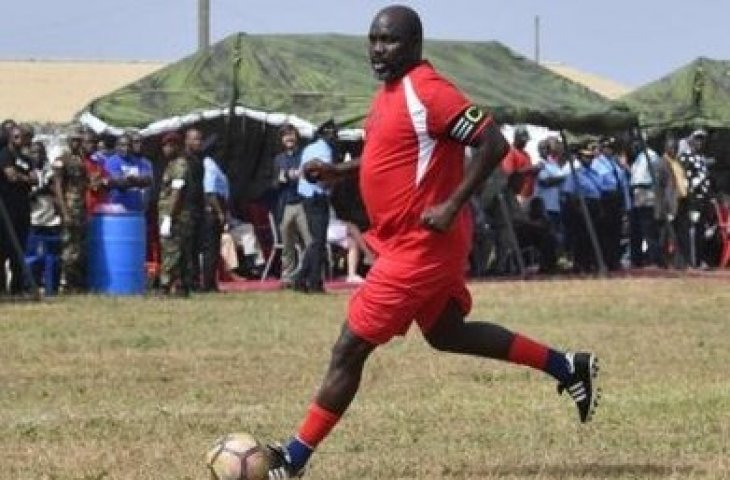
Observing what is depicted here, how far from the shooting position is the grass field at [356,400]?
8.32 meters

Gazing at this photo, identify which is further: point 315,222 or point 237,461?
point 315,222

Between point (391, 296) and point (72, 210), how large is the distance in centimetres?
1264

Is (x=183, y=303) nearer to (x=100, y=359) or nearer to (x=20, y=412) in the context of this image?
(x=100, y=359)

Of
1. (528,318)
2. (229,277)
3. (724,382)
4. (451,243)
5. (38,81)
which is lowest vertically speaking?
(38,81)

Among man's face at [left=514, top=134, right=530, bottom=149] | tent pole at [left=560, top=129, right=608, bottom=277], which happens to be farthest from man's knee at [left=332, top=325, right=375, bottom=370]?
tent pole at [left=560, top=129, right=608, bottom=277]

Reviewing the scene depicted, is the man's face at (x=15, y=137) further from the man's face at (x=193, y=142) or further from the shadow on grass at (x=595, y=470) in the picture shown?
the shadow on grass at (x=595, y=470)

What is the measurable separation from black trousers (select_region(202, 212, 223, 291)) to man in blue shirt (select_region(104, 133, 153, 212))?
2.61ft

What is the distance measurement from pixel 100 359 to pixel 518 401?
3.88 metres

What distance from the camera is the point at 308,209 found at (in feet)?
68.3

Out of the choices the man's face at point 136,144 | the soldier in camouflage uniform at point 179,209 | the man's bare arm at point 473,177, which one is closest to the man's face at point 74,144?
the man's face at point 136,144

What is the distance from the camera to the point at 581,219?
2550cm

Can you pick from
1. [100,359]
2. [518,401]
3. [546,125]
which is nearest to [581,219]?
[546,125]

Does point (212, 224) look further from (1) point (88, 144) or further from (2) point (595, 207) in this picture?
(2) point (595, 207)

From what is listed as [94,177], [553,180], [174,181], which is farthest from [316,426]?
[553,180]
